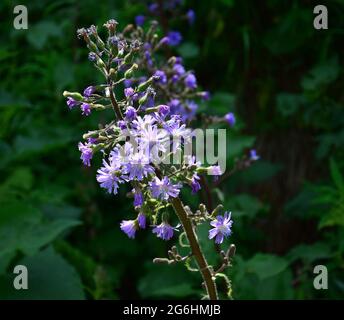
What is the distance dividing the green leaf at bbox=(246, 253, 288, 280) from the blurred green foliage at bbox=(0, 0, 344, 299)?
0.07 feet

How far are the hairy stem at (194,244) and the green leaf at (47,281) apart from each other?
3.02 feet

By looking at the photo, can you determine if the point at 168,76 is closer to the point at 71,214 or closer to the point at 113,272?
the point at 71,214

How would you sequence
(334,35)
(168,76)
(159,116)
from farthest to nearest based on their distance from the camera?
(334,35), (168,76), (159,116)

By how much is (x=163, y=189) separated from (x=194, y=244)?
0.27m

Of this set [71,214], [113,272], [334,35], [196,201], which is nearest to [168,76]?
[196,201]

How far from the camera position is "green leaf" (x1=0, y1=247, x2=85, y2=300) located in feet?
9.14

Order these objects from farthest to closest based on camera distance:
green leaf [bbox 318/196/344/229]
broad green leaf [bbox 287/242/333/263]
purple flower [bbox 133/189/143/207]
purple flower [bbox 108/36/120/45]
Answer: broad green leaf [bbox 287/242/333/263] → green leaf [bbox 318/196/344/229] → purple flower [bbox 108/36/120/45] → purple flower [bbox 133/189/143/207]

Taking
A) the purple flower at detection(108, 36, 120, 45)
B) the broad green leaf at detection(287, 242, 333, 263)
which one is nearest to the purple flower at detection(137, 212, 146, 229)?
the purple flower at detection(108, 36, 120, 45)

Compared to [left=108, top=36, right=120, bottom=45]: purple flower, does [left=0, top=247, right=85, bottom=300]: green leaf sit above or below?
below

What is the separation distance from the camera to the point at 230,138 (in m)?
3.87

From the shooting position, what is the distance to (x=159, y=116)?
6.29ft

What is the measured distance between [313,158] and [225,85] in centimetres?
89

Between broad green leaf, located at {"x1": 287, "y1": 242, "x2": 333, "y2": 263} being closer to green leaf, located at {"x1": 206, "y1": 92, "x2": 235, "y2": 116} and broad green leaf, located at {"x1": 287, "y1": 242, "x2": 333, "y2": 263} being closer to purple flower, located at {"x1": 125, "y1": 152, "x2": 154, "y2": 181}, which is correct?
green leaf, located at {"x1": 206, "y1": 92, "x2": 235, "y2": 116}

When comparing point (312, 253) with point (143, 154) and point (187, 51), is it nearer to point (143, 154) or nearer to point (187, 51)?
point (187, 51)
